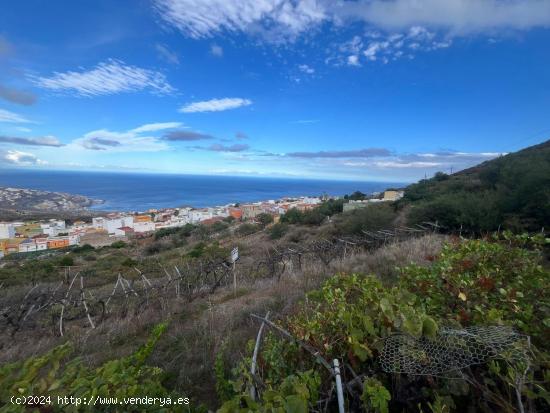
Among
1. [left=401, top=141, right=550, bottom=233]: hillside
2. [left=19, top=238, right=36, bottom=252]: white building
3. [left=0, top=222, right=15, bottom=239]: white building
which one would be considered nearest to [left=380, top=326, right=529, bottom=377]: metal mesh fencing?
[left=401, top=141, right=550, bottom=233]: hillside

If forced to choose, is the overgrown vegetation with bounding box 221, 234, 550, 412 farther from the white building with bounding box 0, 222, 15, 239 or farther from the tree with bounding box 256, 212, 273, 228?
the white building with bounding box 0, 222, 15, 239

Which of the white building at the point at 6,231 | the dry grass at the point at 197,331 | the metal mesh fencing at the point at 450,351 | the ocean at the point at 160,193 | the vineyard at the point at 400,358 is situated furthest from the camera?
the ocean at the point at 160,193

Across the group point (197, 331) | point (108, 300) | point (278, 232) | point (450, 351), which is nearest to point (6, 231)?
point (278, 232)

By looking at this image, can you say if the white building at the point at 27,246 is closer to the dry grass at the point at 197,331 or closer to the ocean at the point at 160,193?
the dry grass at the point at 197,331

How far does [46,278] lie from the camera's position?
13742 mm

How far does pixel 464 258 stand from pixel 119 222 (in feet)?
140

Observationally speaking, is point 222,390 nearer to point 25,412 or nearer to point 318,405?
point 318,405

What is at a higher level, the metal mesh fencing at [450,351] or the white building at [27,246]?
the metal mesh fencing at [450,351]

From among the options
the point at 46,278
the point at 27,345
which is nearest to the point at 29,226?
the point at 46,278

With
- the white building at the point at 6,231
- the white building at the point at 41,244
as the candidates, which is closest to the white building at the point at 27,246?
the white building at the point at 41,244

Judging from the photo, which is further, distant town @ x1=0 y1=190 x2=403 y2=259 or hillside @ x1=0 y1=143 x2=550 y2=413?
distant town @ x1=0 y1=190 x2=403 y2=259

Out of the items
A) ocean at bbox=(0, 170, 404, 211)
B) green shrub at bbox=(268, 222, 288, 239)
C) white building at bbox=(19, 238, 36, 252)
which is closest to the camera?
green shrub at bbox=(268, 222, 288, 239)

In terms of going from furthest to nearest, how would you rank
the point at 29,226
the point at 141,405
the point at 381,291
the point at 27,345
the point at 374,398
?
the point at 29,226
the point at 27,345
the point at 381,291
the point at 141,405
the point at 374,398

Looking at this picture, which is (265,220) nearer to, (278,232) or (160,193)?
(278,232)
